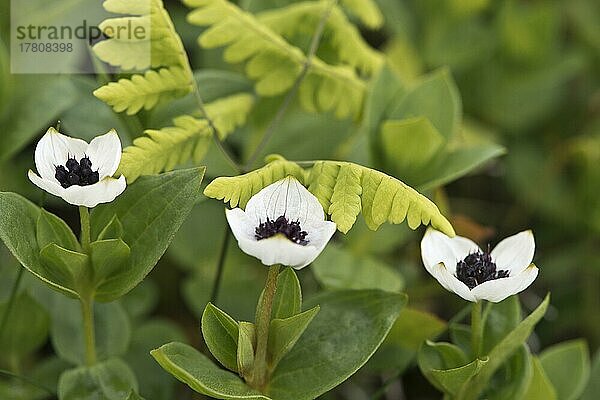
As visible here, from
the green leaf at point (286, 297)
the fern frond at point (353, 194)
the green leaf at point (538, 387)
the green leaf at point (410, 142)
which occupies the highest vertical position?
the fern frond at point (353, 194)

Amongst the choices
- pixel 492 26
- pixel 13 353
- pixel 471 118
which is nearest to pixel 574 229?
pixel 471 118

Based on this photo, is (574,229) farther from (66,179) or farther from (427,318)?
(66,179)

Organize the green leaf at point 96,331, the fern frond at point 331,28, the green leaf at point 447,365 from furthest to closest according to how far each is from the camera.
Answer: the fern frond at point 331,28, the green leaf at point 96,331, the green leaf at point 447,365

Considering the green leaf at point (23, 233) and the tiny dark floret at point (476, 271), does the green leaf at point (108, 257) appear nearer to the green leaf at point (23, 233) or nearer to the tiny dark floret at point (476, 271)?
the green leaf at point (23, 233)

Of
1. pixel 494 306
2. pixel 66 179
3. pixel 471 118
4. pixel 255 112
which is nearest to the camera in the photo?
pixel 66 179

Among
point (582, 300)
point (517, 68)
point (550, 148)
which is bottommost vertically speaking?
point (582, 300)

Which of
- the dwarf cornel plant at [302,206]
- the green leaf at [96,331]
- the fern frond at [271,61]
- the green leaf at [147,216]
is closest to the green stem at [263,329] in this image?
the dwarf cornel plant at [302,206]

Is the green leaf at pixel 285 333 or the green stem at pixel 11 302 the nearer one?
the green leaf at pixel 285 333
